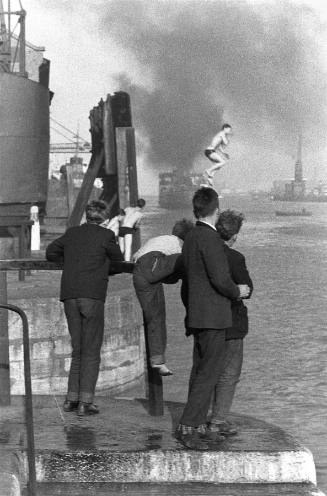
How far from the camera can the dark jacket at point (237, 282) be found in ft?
23.1

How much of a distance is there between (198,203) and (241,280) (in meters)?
0.59

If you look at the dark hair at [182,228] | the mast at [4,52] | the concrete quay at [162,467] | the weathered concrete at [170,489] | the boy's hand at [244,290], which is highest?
the mast at [4,52]

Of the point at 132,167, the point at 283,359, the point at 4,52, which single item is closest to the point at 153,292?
the point at 283,359

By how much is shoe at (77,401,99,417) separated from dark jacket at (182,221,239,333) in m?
1.30

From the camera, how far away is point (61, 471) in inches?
268

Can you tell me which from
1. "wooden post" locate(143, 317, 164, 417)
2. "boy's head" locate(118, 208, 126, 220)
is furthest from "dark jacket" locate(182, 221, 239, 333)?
"boy's head" locate(118, 208, 126, 220)

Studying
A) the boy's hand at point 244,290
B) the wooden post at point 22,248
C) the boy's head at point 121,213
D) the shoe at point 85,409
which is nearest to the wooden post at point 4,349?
the shoe at point 85,409

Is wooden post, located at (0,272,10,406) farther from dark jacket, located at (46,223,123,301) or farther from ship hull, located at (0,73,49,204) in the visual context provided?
ship hull, located at (0,73,49,204)

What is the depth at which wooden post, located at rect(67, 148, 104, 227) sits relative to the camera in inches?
853

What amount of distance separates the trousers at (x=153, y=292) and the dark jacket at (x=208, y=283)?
78 centimetres

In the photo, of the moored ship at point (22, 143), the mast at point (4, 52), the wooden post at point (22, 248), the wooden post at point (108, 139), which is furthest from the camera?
the mast at point (4, 52)

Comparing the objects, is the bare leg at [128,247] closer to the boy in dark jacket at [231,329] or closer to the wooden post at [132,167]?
the wooden post at [132,167]

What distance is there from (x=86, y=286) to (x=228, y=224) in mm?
1148

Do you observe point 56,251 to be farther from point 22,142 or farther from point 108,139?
point 22,142
